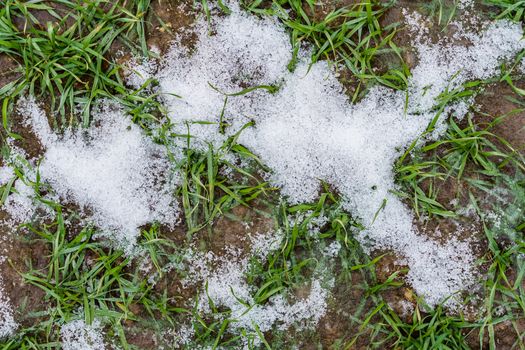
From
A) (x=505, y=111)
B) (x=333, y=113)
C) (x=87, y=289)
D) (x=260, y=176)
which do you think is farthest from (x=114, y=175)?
(x=505, y=111)

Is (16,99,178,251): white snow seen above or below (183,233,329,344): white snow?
above

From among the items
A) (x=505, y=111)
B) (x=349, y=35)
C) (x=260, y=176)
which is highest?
(x=349, y=35)

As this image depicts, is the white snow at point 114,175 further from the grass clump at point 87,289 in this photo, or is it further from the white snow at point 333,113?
the white snow at point 333,113

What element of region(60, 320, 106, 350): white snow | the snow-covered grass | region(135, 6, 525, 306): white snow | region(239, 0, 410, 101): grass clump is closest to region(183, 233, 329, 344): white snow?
the snow-covered grass

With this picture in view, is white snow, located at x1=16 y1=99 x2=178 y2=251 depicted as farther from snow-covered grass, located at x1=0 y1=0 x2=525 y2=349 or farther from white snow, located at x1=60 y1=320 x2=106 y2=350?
white snow, located at x1=60 y1=320 x2=106 y2=350

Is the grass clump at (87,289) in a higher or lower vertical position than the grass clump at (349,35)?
lower

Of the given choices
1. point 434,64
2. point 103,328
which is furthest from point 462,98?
point 103,328

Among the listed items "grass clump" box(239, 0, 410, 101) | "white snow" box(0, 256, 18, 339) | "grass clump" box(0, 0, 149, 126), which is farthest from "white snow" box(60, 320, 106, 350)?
"grass clump" box(239, 0, 410, 101)

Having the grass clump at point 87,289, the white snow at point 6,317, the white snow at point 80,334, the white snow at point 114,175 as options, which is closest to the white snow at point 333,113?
the white snow at point 114,175

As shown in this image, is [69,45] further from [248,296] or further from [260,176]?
[248,296]

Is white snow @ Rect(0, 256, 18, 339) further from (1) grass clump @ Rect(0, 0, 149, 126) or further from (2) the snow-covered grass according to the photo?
(1) grass clump @ Rect(0, 0, 149, 126)

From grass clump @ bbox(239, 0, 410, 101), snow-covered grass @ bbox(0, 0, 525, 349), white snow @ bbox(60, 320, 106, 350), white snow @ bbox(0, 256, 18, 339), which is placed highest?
grass clump @ bbox(239, 0, 410, 101)
